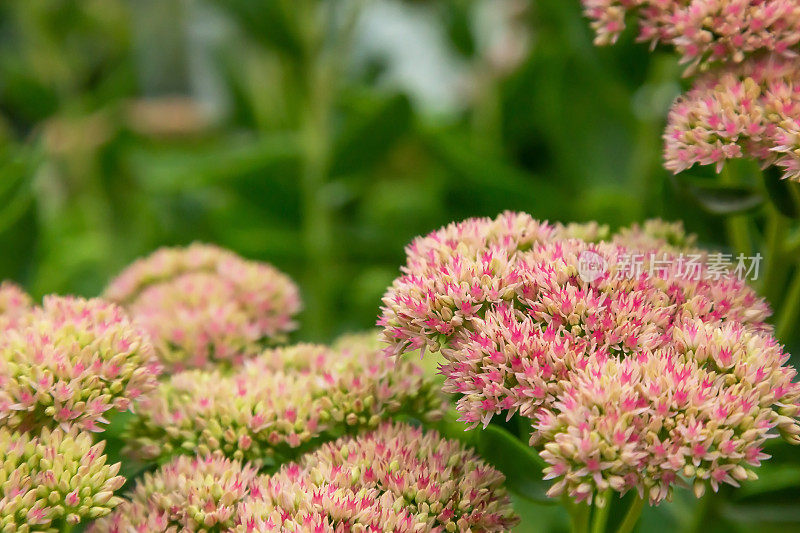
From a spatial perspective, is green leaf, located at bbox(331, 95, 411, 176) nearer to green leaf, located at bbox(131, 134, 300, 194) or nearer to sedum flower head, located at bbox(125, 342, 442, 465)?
green leaf, located at bbox(131, 134, 300, 194)

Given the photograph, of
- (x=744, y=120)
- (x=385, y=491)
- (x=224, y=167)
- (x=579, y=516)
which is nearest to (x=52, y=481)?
(x=385, y=491)

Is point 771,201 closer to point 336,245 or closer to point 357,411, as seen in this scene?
point 357,411

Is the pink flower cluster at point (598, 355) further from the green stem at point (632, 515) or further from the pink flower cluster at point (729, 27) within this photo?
the pink flower cluster at point (729, 27)

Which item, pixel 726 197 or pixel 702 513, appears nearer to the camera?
pixel 726 197

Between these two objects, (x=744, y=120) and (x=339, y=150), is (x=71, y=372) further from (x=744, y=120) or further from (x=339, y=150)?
(x=339, y=150)

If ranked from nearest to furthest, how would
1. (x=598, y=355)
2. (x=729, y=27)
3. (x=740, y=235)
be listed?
(x=598, y=355) < (x=729, y=27) < (x=740, y=235)

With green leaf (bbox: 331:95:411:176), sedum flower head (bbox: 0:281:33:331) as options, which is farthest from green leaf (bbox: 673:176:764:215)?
green leaf (bbox: 331:95:411:176)

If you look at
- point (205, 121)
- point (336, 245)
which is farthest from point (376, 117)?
point (205, 121)

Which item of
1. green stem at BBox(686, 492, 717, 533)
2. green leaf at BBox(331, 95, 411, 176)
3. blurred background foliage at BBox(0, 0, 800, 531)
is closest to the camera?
green stem at BBox(686, 492, 717, 533)

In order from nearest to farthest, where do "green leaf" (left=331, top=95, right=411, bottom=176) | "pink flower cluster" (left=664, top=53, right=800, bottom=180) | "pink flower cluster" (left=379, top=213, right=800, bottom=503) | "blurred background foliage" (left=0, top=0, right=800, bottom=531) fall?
"pink flower cluster" (left=379, top=213, right=800, bottom=503) → "pink flower cluster" (left=664, top=53, right=800, bottom=180) → "blurred background foliage" (left=0, top=0, right=800, bottom=531) → "green leaf" (left=331, top=95, right=411, bottom=176)
